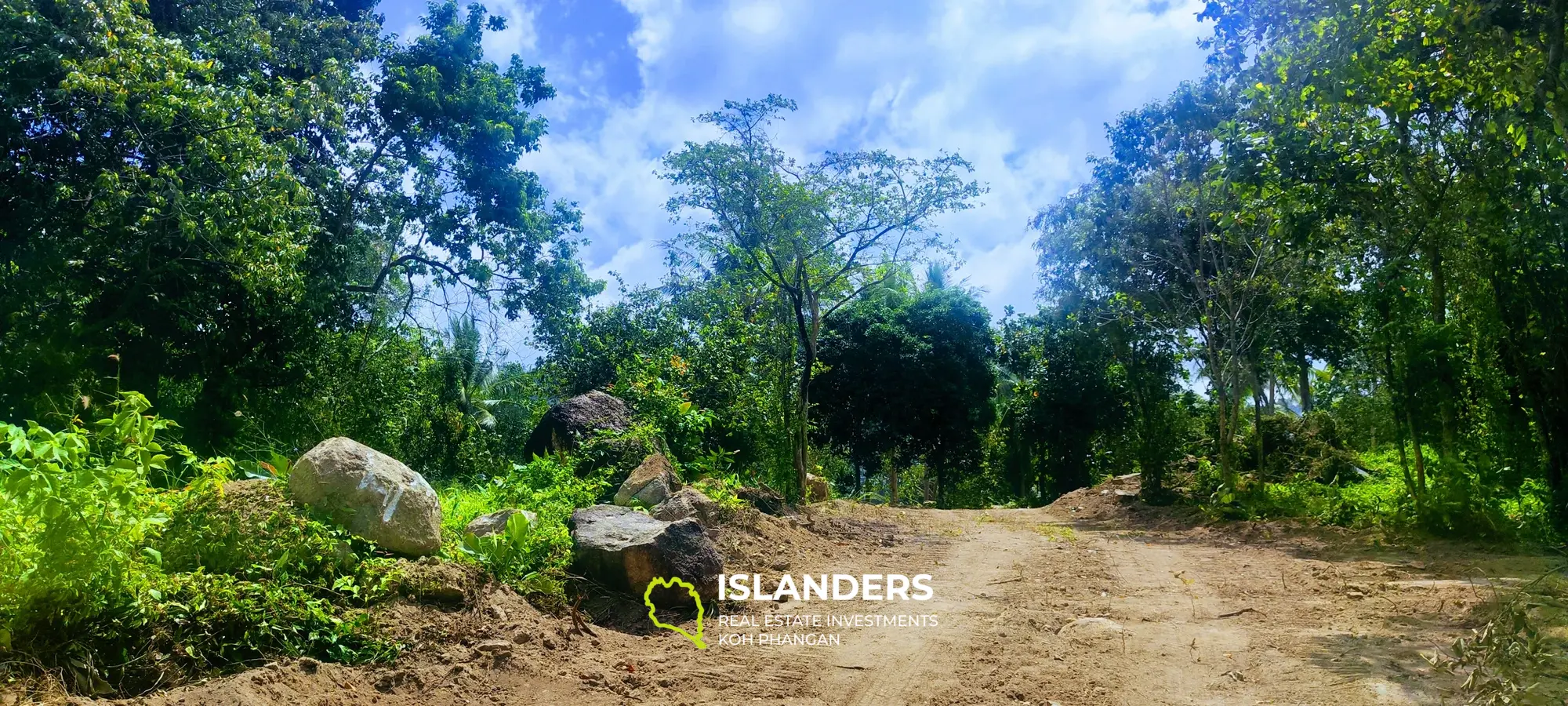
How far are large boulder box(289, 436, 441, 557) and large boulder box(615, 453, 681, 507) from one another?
2.87 meters

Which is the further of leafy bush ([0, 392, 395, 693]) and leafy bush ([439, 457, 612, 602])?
leafy bush ([439, 457, 612, 602])

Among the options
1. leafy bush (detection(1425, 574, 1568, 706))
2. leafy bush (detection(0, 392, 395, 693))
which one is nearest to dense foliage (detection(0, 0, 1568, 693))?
leafy bush (detection(0, 392, 395, 693))

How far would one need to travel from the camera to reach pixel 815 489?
635 inches

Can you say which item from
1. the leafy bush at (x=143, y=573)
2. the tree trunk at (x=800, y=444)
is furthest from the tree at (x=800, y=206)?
the leafy bush at (x=143, y=573)

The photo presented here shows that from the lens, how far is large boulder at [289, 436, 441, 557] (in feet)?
17.4

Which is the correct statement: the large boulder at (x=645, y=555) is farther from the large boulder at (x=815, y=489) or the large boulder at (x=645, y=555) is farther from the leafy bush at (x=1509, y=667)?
the large boulder at (x=815, y=489)

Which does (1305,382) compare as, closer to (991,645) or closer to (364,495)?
(991,645)

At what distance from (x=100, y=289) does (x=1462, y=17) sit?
47.3 feet

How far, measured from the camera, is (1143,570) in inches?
345

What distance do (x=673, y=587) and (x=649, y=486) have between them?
2.36 m

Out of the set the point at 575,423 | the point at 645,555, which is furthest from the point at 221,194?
the point at 645,555

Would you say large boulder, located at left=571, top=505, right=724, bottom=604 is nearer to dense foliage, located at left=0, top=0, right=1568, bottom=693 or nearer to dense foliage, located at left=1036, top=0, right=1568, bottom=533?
dense foliage, located at left=0, top=0, right=1568, bottom=693

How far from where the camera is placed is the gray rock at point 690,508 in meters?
7.76

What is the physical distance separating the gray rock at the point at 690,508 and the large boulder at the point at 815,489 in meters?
6.58
